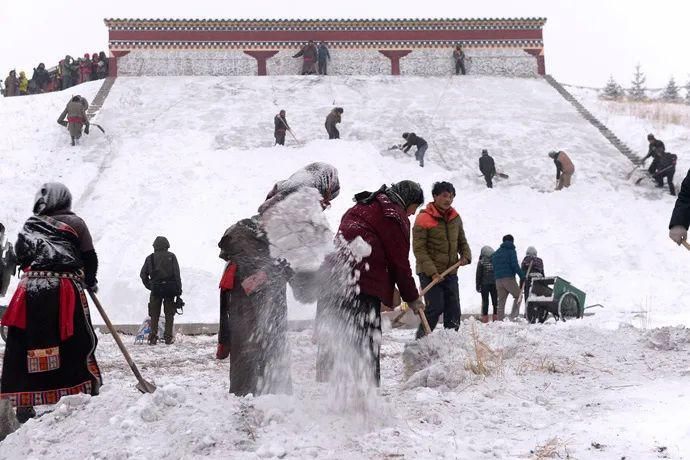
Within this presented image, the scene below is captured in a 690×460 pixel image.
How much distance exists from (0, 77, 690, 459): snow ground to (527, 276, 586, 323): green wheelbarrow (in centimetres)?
50

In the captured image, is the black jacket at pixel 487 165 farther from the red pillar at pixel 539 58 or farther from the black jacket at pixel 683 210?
the red pillar at pixel 539 58

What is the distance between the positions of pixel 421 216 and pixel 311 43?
22831 millimetres

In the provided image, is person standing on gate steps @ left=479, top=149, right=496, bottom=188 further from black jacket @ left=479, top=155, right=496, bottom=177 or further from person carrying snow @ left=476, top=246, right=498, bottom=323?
person carrying snow @ left=476, top=246, right=498, bottom=323

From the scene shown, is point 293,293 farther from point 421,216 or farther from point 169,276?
point 169,276

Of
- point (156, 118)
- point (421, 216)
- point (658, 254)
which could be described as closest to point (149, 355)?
point (421, 216)

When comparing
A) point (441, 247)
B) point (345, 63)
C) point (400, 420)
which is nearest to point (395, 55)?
point (345, 63)

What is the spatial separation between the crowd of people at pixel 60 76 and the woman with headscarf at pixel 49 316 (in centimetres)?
2596

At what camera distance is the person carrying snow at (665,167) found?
19094 mm

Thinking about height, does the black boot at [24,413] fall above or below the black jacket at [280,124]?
below

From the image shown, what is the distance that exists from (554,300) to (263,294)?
7.47 m

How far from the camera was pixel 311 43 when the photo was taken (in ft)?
95.4

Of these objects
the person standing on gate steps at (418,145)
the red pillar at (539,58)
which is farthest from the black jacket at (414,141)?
the red pillar at (539,58)

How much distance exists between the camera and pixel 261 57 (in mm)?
29953

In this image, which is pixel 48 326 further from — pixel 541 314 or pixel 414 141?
pixel 414 141
